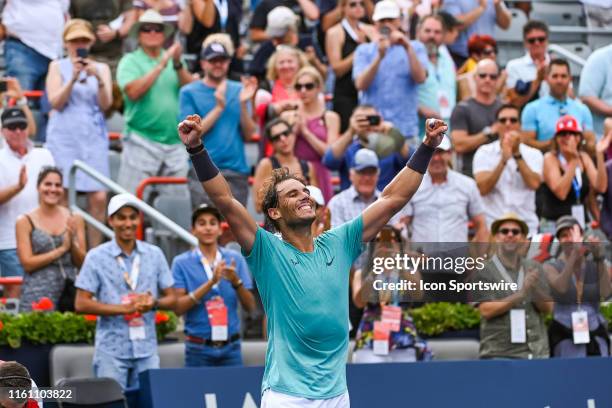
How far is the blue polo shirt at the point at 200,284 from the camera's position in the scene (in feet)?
38.6

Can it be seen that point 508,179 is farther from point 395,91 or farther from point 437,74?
point 437,74

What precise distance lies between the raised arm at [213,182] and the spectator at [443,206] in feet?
16.4

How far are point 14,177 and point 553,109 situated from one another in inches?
205

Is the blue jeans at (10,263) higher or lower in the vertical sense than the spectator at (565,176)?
lower

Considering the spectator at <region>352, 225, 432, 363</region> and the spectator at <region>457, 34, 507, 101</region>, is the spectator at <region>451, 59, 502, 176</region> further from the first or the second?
the spectator at <region>352, 225, 432, 363</region>

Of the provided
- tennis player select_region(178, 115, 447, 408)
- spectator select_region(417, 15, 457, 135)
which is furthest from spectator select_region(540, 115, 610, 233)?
tennis player select_region(178, 115, 447, 408)

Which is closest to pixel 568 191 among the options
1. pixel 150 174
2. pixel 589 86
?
pixel 589 86

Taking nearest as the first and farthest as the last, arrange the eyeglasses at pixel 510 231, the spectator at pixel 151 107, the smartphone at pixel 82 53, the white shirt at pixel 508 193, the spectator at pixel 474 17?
the eyeglasses at pixel 510 231
the white shirt at pixel 508 193
the smartphone at pixel 82 53
the spectator at pixel 151 107
the spectator at pixel 474 17

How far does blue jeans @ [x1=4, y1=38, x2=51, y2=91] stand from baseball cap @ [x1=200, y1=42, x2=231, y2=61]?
2118 mm

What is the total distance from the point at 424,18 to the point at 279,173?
→ 7.66m

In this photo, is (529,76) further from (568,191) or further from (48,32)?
(48,32)

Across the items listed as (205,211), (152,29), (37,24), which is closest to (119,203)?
(205,211)

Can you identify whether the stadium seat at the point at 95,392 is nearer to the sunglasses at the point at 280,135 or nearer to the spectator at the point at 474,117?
the sunglasses at the point at 280,135

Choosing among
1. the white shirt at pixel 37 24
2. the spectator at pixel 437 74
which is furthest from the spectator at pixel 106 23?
the spectator at pixel 437 74
